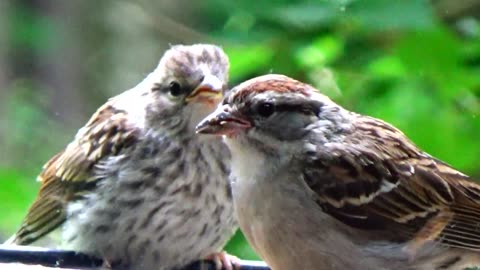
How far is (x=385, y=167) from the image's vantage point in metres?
3.20

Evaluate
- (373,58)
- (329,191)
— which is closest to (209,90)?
(329,191)

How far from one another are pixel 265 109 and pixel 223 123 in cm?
14

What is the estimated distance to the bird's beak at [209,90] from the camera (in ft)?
11.7

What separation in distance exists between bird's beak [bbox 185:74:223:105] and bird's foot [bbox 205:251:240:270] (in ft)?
1.49

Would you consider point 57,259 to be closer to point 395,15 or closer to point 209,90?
point 209,90

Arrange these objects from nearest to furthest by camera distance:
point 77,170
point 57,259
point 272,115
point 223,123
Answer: point 223,123 → point 272,115 → point 57,259 → point 77,170

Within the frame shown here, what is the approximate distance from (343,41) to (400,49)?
23cm

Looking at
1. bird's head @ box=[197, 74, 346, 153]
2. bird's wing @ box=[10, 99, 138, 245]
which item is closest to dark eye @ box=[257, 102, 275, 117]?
bird's head @ box=[197, 74, 346, 153]

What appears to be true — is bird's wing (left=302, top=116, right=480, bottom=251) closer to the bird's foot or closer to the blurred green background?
the bird's foot

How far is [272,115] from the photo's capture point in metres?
3.15

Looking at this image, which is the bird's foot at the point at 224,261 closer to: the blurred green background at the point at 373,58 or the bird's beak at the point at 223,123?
the blurred green background at the point at 373,58

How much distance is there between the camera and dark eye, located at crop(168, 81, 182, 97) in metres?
3.80

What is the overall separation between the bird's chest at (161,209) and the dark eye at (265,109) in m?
0.60

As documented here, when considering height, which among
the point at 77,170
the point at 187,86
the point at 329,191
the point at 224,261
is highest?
the point at 187,86
